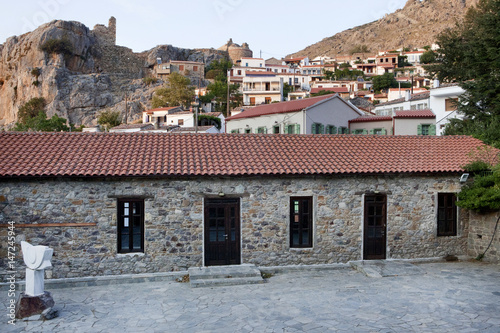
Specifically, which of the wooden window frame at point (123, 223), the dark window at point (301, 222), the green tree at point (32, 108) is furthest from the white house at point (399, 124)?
the green tree at point (32, 108)

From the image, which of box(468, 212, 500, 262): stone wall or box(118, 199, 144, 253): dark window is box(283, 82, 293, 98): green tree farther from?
box(118, 199, 144, 253): dark window

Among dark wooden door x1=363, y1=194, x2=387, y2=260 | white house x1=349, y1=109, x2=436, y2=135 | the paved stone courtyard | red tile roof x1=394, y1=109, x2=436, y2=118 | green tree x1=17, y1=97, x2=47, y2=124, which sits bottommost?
the paved stone courtyard

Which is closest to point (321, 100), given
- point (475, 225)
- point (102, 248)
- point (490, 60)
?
point (490, 60)

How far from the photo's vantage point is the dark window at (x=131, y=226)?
45.0 ft

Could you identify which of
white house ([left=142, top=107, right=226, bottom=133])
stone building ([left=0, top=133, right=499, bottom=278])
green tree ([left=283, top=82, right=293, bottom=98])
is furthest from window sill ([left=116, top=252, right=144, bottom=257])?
green tree ([left=283, top=82, right=293, bottom=98])

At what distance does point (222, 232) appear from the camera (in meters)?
14.3

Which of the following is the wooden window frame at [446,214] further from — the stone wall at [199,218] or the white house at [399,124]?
the white house at [399,124]

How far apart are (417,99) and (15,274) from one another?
38.4 m

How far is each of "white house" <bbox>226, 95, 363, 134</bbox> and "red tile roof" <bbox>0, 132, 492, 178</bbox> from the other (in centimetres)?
1489

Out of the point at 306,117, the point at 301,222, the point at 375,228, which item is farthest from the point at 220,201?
the point at 306,117

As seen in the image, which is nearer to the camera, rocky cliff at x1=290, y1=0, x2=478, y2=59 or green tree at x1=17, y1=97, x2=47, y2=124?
green tree at x1=17, y1=97, x2=47, y2=124

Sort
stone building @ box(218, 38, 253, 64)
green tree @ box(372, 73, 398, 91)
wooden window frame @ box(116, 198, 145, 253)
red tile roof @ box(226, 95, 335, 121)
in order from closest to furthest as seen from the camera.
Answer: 1. wooden window frame @ box(116, 198, 145, 253)
2. red tile roof @ box(226, 95, 335, 121)
3. green tree @ box(372, 73, 398, 91)
4. stone building @ box(218, 38, 253, 64)

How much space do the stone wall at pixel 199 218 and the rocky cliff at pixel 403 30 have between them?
459ft

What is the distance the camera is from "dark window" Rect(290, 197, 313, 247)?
14.7m
